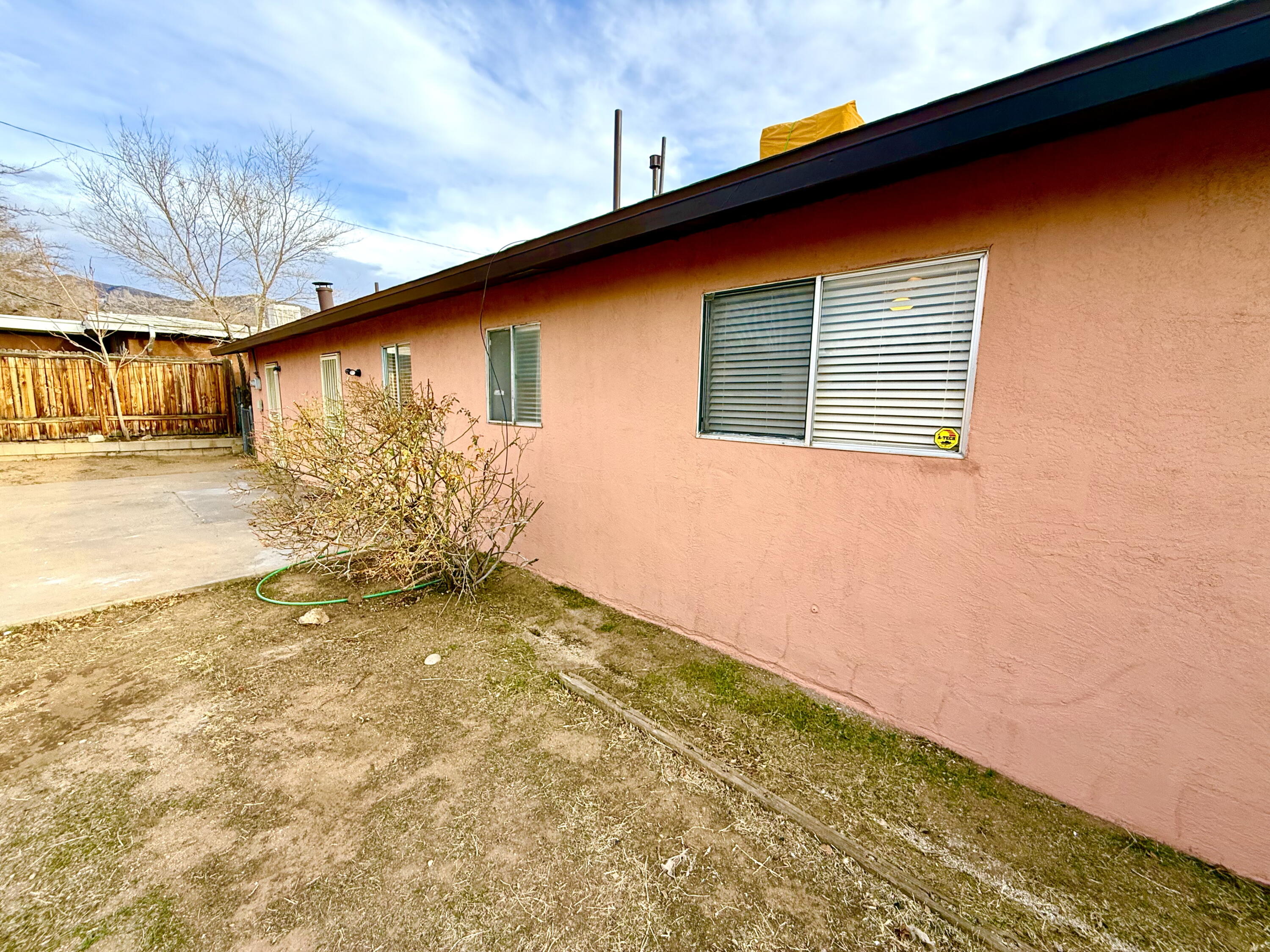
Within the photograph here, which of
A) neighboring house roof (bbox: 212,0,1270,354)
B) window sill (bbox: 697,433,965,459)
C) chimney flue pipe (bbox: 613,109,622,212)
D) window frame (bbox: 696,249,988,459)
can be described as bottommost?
window sill (bbox: 697,433,965,459)

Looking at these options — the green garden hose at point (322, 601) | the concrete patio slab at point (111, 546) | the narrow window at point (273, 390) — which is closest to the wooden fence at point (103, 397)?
the narrow window at point (273, 390)

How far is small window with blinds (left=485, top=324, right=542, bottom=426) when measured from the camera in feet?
15.8

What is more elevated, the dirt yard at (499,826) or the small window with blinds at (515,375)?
the small window with blinds at (515,375)

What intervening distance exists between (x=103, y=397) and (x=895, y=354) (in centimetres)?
1781

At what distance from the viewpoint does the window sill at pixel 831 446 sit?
7.91ft

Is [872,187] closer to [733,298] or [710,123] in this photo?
[733,298]

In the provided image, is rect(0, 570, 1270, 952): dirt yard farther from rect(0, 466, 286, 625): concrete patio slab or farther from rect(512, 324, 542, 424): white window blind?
rect(512, 324, 542, 424): white window blind

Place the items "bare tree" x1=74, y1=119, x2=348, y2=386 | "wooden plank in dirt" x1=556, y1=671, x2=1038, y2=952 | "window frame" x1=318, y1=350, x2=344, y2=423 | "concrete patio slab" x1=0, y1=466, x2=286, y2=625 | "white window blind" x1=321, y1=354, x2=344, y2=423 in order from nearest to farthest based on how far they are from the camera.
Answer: "wooden plank in dirt" x1=556, y1=671, x2=1038, y2=952 < "concrete patio slab" x1=0, y1=466, x2=286, y2=625 < "window frame" x1=318, y1=350, x2=344, y2=423 < "white window blind" x1=321, y1=354, x2=344, y2=423 < "bare tree" x1=74, y1=119, x2=348, y2=386

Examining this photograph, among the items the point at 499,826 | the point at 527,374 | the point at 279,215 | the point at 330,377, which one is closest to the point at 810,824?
the point at 499,826

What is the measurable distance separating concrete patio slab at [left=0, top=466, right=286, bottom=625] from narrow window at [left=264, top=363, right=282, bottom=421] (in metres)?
3.33

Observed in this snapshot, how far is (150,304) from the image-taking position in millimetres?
18172

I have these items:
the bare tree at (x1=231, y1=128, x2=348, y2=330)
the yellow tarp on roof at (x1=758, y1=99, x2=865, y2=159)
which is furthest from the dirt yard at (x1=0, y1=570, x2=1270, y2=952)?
the bare tree at (x1=231, y1=128, x2=348, y2=330)

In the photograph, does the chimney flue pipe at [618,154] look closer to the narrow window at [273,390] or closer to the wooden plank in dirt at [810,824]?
the wooden plank in dirt at [810,824]

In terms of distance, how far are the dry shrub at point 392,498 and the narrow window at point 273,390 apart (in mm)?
7431
